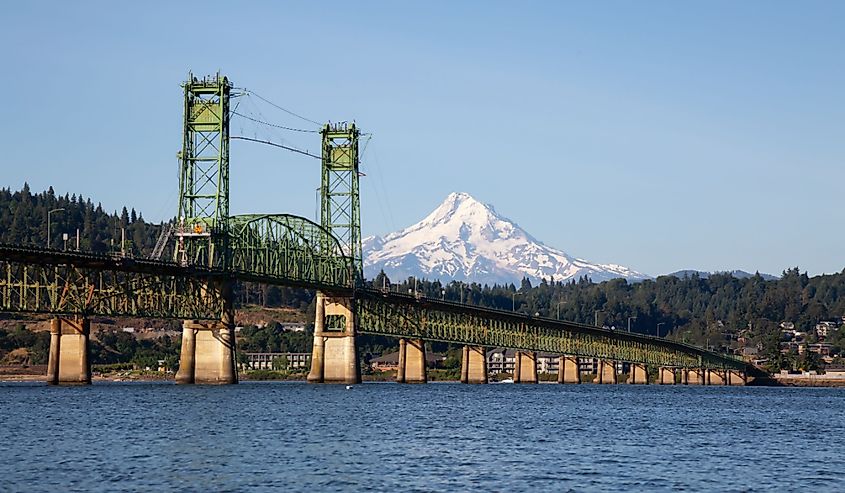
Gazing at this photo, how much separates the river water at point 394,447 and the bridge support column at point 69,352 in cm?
1836

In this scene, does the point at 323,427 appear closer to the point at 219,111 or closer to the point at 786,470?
the point at 786,470

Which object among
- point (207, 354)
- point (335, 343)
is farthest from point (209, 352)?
point (335, 343)

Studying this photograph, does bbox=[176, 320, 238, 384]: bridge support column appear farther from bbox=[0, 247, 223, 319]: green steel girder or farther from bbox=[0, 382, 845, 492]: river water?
bbox=[0, 382, 845, 492]: river water

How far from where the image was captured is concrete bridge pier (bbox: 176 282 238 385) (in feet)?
511

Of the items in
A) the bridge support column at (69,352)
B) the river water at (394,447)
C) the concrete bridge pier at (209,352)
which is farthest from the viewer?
the concrete bridge pier at (209,352)

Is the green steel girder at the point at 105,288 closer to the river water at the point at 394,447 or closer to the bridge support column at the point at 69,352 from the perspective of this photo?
the bridge support column at the point at 69,352

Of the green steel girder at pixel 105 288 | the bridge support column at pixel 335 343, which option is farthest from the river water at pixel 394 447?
the bridge support column at pixel 335 343

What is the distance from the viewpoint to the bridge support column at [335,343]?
184 meters

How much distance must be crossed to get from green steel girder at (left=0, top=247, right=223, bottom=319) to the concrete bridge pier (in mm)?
1478

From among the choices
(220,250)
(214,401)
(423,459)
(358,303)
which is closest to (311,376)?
(358,303)

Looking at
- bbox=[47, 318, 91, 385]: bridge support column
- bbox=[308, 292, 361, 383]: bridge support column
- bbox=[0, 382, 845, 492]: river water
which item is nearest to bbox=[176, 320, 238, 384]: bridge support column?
bbox=[47, 318, 91, 385]: bridge support column

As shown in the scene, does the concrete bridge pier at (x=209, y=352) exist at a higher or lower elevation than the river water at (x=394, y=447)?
higher

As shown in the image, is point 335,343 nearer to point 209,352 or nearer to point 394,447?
point 209,352

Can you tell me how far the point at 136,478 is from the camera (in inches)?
2315
